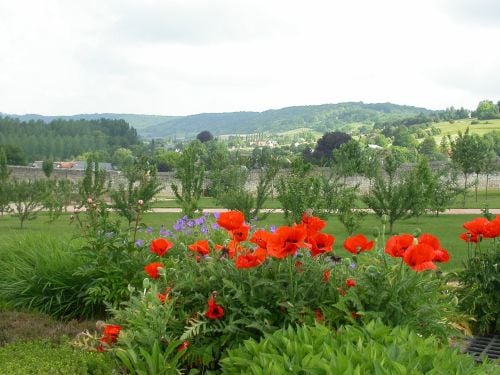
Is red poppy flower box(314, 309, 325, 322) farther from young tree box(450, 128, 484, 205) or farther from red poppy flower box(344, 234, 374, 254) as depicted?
young tree box(450, 128, 484, 205)

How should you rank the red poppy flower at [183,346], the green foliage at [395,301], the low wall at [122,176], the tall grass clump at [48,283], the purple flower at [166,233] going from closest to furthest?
the red poppy flower at [183,346]
the green foliage at [395,301]
the tall grass clump at [48,283]
the purple flower at [166,233]
the low wall at [122,176]

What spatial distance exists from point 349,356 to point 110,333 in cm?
156

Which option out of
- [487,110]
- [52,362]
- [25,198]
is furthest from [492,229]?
[487,110]

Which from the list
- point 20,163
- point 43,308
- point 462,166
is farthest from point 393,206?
point 20,163

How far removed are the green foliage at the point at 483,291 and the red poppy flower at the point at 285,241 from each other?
2.51 metres

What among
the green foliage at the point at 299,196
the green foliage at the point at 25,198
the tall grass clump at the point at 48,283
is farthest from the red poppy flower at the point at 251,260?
the green foliage at the point at 25,198

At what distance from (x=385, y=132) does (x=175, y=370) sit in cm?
13518

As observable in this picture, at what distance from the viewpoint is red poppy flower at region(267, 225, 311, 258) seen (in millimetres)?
3459

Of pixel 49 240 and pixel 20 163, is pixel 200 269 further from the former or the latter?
pixel 20 163

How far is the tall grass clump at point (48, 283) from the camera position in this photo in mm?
5746

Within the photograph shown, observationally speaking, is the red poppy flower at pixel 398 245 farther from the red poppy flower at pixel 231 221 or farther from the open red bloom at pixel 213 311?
the open red bloom at pixel 213 311

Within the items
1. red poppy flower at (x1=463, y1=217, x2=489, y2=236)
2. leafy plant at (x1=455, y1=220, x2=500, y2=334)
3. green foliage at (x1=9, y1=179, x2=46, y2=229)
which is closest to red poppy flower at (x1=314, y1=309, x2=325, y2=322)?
red poppy flower at (x1=463, y1=217, x2=489, y2=236)

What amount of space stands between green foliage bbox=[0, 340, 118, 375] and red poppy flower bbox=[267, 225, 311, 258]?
105 cm

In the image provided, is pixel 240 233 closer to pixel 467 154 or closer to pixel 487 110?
pixel 467 154
